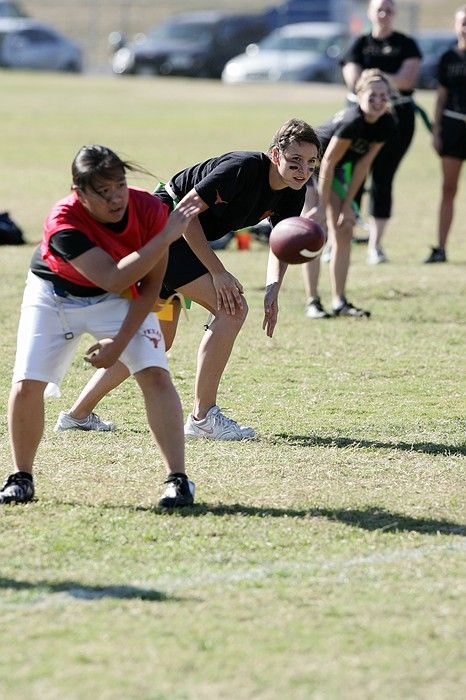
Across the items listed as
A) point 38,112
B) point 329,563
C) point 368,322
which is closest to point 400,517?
point 329,563

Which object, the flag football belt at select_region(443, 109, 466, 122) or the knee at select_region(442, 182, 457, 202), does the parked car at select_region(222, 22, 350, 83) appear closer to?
the flag football belt at select_region(443, 109, 466, 122)

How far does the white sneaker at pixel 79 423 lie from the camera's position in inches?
268

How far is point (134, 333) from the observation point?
Answer: 5316mm

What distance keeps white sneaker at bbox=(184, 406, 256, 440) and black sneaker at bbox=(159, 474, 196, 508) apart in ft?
4.01

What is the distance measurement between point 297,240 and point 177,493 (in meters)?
1.56

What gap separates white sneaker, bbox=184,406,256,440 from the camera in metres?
6.73

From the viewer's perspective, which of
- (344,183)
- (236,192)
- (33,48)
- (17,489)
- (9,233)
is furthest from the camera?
(33,48)

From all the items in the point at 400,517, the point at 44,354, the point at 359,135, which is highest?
the point at 359,135

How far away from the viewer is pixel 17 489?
5.52 m

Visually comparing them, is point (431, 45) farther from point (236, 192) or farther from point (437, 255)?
point (236, 192)

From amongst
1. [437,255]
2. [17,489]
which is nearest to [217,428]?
[17,489]

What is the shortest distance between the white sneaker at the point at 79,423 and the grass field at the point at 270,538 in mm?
89

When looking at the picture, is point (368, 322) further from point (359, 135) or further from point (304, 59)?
point (304, 59)

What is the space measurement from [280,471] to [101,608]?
192 centimetres
